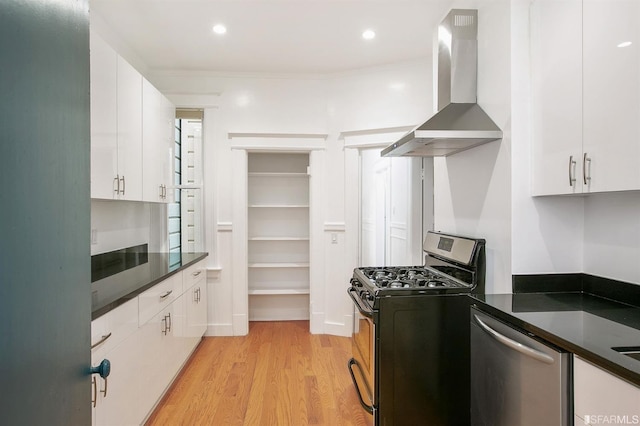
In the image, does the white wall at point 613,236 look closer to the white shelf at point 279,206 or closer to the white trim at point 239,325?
the white shelf at point 279,206

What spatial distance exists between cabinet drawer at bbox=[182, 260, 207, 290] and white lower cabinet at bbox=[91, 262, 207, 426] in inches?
1.2

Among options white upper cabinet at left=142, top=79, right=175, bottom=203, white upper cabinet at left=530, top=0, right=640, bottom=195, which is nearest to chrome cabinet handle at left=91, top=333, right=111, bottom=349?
white upper cabinet at left=142, top=79, right=175, bottom=203

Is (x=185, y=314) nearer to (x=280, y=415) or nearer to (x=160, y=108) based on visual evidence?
(x=280, y=415)

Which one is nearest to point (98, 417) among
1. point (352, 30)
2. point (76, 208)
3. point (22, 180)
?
point (76, 208)

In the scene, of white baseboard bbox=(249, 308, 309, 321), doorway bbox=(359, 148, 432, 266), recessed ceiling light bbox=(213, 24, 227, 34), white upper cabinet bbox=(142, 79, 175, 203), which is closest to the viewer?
white upper cabinet bbox=(142, 79, 175, 203)

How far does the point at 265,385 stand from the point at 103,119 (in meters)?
2.22

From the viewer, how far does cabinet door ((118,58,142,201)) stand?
239 centimetres

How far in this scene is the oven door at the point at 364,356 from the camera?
2.06m

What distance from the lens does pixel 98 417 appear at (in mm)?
1635

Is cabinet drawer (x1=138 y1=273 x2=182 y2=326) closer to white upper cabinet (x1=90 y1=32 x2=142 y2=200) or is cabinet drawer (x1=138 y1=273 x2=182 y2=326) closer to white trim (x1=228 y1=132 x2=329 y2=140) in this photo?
white upper cabinet (x1=90 y1=32 x2=142 y2=200)

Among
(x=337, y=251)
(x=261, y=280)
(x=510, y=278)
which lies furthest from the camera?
(x=261, y=280)

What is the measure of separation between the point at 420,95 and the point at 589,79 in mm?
2137

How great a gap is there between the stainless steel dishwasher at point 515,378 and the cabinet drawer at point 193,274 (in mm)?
2287

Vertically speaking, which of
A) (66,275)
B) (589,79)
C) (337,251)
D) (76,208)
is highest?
(589,79)
